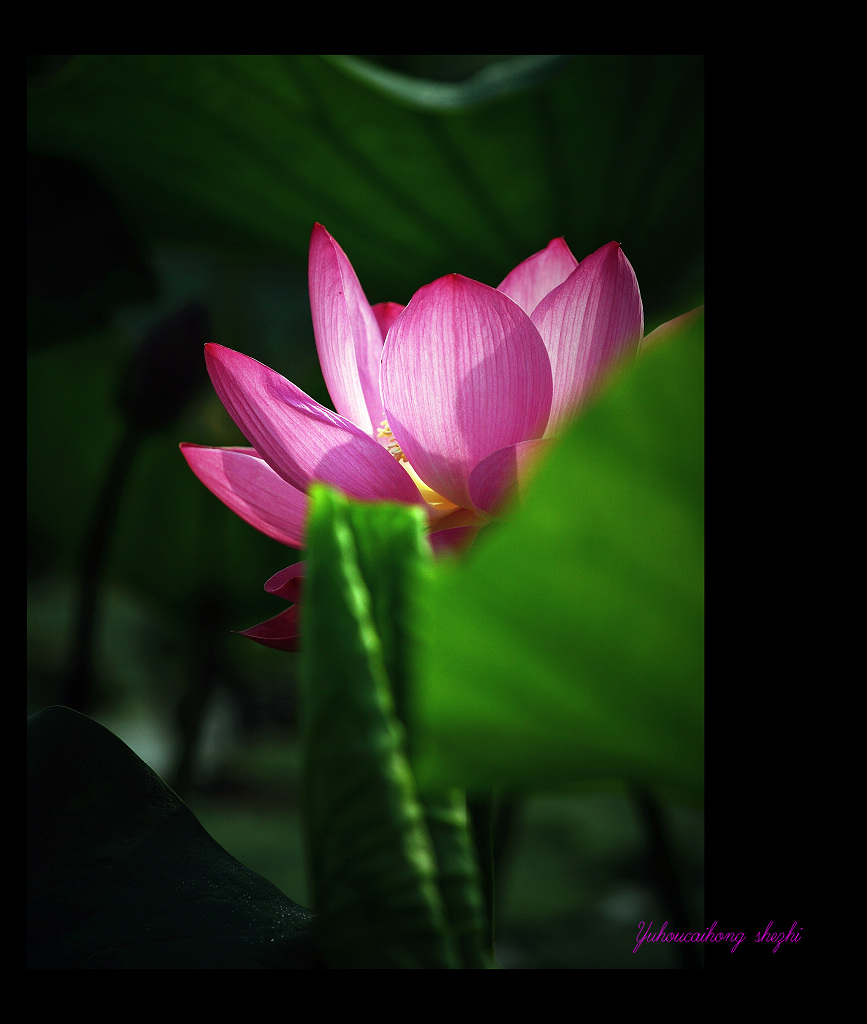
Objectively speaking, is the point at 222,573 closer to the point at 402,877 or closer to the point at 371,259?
the point at 371,259

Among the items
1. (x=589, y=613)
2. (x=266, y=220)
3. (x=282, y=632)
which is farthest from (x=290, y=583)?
(x=266, y=220)

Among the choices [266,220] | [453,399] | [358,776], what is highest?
[266,220]

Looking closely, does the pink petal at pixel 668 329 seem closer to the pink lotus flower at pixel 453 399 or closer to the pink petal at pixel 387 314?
the pink lotus flower at pixel 453 399

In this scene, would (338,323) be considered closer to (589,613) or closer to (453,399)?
(453,399)

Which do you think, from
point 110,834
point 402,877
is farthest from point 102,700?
point 402,877

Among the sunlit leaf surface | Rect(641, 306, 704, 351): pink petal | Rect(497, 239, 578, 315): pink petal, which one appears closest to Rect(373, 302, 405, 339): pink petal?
Rect(497, 239, 578, 315): pink petal

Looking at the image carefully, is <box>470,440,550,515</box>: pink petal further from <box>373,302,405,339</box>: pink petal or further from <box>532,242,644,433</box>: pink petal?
<box>373,302,405,339</box>: pink petal
